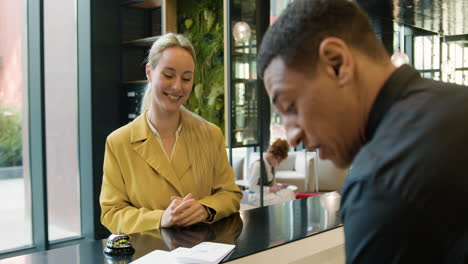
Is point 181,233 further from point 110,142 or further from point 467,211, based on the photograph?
point 467,211

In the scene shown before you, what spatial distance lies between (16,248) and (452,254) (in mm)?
4900

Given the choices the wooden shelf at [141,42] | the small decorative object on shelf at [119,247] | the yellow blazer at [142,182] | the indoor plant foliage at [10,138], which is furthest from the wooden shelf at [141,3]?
the small decorative object on shelf at [119,247]

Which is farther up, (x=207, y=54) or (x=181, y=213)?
(x=207, y=54)

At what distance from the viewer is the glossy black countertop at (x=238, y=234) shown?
161 centimetres

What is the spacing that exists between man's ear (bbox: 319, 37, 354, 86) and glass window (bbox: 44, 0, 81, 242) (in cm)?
488

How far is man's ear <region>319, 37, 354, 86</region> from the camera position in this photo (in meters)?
0.76

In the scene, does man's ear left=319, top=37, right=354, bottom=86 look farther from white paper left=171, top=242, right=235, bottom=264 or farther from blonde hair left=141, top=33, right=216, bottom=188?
blonde hair left=141, top=33, right=216, bottom=188

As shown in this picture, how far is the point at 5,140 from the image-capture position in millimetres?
4656

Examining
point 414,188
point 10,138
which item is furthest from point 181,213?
point 10,138

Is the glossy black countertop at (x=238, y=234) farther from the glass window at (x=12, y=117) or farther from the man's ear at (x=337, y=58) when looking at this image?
the glass window at (x=12, y=117)

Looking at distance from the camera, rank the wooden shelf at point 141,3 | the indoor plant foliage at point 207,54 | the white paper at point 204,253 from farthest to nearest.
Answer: the wooden shelf at point 141,3, the indoor plant foliage at point 207,54, the white paper at point 204,253

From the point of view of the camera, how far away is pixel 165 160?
2.23 metres

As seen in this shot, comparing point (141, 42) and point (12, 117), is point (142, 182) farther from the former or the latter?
point (141, 42)

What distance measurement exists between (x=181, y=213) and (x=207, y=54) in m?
3.15
